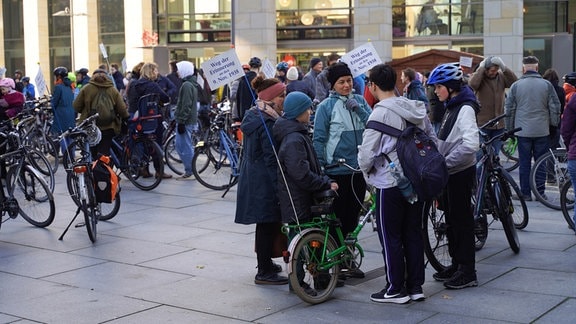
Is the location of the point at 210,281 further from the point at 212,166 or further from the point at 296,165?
the point at 212,166

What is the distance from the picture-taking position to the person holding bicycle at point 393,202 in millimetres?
7090

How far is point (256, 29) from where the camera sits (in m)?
30.0

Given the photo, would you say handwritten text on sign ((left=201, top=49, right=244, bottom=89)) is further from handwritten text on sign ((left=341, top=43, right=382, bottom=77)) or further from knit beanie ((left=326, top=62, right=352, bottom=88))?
handwritten text on sign ((left=341, top=43, right=382, bottom=77))

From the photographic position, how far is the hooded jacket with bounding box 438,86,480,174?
7.47 meters

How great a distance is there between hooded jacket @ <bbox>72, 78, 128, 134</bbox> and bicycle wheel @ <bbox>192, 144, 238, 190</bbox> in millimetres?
1330

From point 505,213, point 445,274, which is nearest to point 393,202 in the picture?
point 445,274

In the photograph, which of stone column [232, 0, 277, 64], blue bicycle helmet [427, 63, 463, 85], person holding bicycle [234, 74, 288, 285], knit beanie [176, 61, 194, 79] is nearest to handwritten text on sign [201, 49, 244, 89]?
person holding bicycle [234, 74, 288, 285]

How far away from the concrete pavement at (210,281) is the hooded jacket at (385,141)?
3.27 ft

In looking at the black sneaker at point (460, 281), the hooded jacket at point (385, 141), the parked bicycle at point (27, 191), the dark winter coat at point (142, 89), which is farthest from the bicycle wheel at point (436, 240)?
the dark winter coat at point (142, 89)

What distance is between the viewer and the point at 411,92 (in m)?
14.0

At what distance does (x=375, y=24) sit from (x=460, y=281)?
862 inches

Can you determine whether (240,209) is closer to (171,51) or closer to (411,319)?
(411,319)

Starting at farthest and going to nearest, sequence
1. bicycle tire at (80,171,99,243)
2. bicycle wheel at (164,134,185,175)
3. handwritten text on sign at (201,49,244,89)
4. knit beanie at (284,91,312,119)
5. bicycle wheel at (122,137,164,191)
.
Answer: bicycle wheel at (164,134,185,175) → bicycle wheel at (122,137,164,191) → handwritten text on sign at (201,49,244,89) → bicycle tire at (80,171,99,243) → knit beanie at (284,91,312,119)

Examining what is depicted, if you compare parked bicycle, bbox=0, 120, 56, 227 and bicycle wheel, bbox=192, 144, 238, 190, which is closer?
parked bicycle, bbox=0, 120, 56, 227
